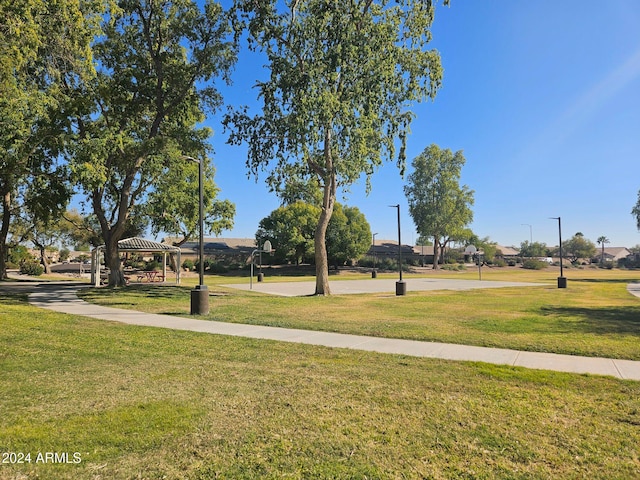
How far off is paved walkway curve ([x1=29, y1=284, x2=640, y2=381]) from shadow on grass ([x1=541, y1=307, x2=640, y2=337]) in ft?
12.3

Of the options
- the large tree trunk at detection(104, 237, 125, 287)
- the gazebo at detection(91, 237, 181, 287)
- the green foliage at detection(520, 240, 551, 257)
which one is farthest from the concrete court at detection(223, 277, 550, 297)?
the green foliage at detection(520, 240, 551, 257)

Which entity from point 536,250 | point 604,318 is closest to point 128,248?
point 604,318

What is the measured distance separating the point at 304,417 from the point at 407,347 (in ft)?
14.9

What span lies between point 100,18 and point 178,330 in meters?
17.4

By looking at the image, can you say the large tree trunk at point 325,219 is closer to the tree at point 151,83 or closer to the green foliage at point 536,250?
the tree at point 151,83

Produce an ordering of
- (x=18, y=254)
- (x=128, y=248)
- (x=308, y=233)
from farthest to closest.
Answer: (x=308, y=233) → (x=18, y=254) → (x=128, y=248)

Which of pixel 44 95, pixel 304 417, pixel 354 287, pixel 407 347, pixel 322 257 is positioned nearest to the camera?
pixel 304 417

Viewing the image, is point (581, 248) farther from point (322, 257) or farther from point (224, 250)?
point (322, 257)

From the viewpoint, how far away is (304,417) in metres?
4.65

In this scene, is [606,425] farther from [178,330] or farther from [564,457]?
[178,330]

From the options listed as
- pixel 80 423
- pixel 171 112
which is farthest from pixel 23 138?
pixel 80 423

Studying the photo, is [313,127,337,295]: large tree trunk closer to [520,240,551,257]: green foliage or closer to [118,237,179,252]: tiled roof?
[118,237,179,252]: tiled roof

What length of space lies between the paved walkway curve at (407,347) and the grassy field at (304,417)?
611 millimetres

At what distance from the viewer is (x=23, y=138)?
18141mm
